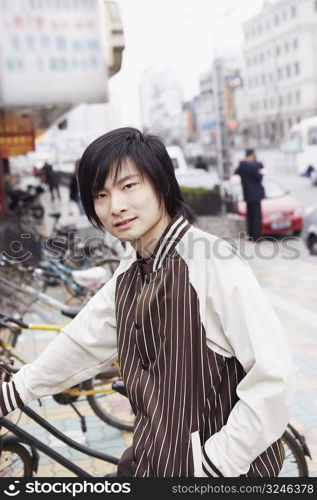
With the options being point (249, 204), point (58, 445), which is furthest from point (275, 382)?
point (249, 204)

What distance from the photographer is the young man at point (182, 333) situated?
4.83 feet

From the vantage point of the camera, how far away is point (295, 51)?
74312mm

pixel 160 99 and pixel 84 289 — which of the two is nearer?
pixel 84 289

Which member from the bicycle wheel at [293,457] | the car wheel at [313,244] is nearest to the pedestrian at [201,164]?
the car wheel at [313,244]

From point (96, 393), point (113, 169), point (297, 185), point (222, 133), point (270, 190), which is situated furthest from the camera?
point (297, 185)

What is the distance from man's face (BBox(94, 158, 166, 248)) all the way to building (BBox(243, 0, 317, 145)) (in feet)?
245

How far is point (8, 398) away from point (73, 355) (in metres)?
0.26

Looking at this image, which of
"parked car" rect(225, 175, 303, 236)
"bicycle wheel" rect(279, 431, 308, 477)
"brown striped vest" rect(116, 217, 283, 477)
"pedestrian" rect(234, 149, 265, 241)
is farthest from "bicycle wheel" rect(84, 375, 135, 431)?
"parked car" rect(225, 175, 303, 236)

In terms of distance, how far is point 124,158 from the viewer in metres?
1.61

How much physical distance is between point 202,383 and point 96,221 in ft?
2.05

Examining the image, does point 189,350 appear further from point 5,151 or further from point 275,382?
point 5,151

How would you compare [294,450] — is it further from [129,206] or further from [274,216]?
[274,216]

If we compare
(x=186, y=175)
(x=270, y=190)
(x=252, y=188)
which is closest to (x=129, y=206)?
(x=252, y=188)

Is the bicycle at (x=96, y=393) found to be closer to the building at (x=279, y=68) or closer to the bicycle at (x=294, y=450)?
the bicycle at (x=294, y=450)
